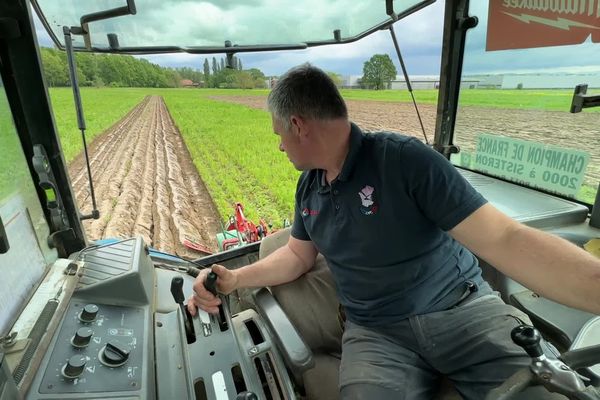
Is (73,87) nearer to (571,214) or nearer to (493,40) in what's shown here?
(493,40)

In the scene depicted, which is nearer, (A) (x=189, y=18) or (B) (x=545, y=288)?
(B) (x=545, y=288)

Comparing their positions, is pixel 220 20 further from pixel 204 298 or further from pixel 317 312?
pixel 317 312

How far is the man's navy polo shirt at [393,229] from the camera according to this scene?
53.9 inches

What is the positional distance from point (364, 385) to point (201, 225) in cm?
→ 363

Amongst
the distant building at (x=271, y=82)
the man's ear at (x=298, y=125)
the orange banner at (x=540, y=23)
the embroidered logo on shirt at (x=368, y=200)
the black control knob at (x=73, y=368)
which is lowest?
the black control knob at (x=73, y=368)

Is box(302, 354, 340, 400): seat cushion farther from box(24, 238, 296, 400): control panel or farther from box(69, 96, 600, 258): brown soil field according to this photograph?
box(69, 96, 600, 258): brown soil field

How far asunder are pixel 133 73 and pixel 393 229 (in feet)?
5.52

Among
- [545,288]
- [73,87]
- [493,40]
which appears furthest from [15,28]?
[493,40]

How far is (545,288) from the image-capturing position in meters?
1.10

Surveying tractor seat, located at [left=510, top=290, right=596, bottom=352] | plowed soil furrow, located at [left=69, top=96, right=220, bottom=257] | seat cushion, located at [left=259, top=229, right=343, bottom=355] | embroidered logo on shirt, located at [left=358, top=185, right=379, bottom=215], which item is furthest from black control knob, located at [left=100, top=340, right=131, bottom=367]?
plowed soil furrow, located at [left=69, top=96, right=220, bottom=257]

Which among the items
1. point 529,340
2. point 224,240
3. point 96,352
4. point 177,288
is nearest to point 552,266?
point 529,340

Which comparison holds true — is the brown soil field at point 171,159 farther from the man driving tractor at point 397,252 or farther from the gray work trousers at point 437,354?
the gray work trousers at point 437,354

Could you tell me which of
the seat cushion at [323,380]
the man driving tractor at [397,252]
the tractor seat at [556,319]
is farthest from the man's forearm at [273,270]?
the tractor seat at [556,319]

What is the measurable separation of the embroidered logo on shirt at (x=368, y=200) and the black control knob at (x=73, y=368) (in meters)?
0.99
